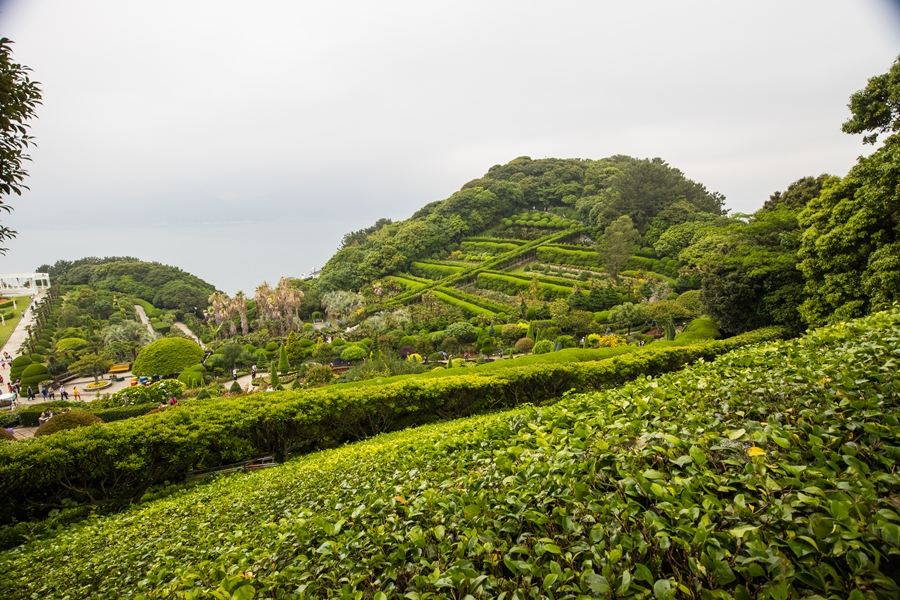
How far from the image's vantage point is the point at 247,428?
8906 mm

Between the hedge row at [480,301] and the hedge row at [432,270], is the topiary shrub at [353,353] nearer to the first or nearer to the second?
the hedge row at [480,301]

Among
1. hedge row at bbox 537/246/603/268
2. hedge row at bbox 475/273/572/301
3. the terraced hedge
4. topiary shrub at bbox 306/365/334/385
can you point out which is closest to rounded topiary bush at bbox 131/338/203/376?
topiary shrub at bbox 306/365/334/385

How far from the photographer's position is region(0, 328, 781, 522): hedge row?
721 cm

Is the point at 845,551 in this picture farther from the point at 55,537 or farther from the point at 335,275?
the point at 335,275

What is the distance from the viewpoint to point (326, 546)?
2434 millimetres

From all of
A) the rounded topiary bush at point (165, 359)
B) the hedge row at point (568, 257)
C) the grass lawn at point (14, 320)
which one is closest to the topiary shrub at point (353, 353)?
the rounded topiary bush at point (165, 359)

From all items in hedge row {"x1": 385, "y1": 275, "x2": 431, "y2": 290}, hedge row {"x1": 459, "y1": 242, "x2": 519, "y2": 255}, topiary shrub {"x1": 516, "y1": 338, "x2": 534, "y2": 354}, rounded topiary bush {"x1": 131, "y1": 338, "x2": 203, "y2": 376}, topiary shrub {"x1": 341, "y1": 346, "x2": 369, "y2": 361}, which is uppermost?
hedge row {"x1": 459, "y1": 242, "x2": 519, "y2": 255}

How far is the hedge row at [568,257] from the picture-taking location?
1500 inches

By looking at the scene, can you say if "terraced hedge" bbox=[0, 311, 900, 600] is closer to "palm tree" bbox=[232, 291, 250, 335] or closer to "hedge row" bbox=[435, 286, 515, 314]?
"hedge row" bbox=[435, 286, 515, 314]

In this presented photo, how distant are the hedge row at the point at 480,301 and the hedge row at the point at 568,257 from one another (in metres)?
10.2

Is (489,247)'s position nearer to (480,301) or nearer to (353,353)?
(480,301)

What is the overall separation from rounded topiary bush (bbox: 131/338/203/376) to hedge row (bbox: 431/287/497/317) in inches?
711

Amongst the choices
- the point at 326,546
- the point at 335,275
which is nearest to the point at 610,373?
the point at 326,546

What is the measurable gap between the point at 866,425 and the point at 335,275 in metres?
45.1
